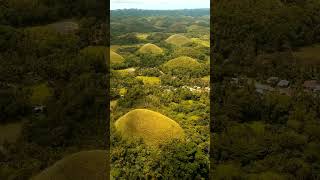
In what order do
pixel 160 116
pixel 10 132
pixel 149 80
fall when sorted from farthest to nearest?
pixel 149 80, pixel 10 132, pixel 160 116

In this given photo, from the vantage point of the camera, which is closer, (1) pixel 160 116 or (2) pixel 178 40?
(1) pixel 160 116

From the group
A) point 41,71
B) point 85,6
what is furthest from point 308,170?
point 85,6

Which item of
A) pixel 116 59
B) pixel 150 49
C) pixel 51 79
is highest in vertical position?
pixel 150 49

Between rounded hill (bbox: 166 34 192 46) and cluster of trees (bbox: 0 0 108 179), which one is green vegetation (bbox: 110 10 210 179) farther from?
rounded hill (bbox: 166 34 192 46)

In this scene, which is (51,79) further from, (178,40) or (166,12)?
(166,12)

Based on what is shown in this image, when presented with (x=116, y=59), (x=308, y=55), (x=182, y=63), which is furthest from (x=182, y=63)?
(x=308, y=55)

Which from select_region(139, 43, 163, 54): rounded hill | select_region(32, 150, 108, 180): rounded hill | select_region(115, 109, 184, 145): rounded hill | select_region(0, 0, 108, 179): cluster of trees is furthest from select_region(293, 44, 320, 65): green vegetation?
select_region(32, 150, 108, 180): rounded hill

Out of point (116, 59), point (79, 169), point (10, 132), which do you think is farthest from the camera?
point (116, 59)

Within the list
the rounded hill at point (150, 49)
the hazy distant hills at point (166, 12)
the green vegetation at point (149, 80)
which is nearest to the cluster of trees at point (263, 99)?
the green vegetation at point (149, 80)
